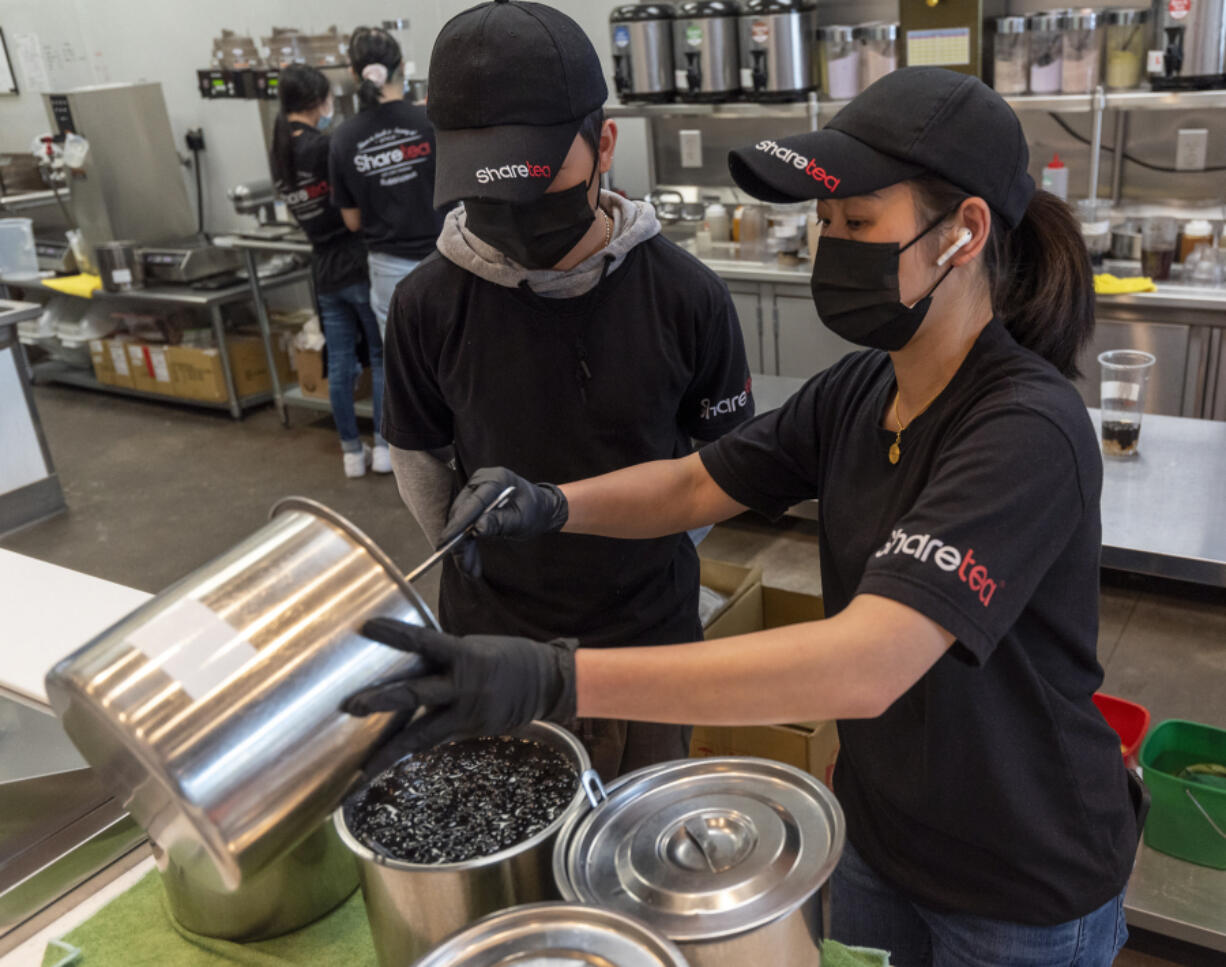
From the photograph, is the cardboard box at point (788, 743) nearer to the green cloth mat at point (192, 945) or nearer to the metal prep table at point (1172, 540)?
the metal prep table at point (1172, 540)

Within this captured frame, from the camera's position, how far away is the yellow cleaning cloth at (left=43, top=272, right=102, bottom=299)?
588 cm

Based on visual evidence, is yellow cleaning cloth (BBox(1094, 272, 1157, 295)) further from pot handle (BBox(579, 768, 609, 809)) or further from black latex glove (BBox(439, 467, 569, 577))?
pot handle (BBox(579, 768, 609, 809))

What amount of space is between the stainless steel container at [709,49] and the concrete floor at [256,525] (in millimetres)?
1747

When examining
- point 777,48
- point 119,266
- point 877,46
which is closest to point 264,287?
point 119,266

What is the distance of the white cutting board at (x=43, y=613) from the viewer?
162cm

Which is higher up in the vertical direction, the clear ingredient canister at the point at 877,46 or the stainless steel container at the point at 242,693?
the clear ingredient canister at the point at 877,46

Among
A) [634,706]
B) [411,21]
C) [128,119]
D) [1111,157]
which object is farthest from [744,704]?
[128,119]

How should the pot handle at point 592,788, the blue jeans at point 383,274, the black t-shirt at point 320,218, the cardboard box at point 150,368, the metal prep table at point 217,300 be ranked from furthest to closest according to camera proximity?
1. the cardboard box at point 150,368
2. the metal prep table at point 217,300
3. the black t-shirt at point 320,218
4. the blue jeans at point 383,274
5. the pot handle at point 592,788

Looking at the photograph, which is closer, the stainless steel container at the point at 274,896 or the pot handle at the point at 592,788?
the pot handle at the point at 592,788

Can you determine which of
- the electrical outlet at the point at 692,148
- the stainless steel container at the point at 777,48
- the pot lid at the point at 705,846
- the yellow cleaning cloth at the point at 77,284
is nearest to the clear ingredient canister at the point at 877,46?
the stainless steel container at the point at 777,48

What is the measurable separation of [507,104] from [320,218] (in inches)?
138

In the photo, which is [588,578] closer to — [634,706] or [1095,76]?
[634,706]

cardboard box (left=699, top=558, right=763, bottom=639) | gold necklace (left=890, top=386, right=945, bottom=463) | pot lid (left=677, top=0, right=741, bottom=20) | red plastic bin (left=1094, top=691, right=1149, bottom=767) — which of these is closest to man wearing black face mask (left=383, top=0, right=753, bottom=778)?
gold necklace (left=890, top=386, right=945, bottom=463)

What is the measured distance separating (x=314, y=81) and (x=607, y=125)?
3.45m
